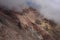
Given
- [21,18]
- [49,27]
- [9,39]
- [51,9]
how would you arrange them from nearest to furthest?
[9,39], [21,18], [49,27], [51,9]

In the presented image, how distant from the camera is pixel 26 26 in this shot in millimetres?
4770

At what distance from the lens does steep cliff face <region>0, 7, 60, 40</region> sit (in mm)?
4143

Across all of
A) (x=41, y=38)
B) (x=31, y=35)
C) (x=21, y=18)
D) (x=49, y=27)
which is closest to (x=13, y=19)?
(x=21, y=18)

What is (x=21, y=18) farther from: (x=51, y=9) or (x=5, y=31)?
(x=51, y=9)

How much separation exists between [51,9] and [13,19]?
1915mm

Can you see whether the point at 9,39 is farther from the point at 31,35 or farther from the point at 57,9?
the point at 57,9

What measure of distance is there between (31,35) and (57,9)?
2.05 metres

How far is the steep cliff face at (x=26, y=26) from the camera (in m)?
4.14

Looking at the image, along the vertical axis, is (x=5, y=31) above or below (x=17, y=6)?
below

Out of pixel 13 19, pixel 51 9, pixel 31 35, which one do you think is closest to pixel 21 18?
pixel 13 19

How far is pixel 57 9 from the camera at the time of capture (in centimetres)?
616

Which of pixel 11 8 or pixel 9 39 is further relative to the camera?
pixel 11 8

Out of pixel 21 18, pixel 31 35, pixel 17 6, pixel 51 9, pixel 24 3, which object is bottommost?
pixel 31 35

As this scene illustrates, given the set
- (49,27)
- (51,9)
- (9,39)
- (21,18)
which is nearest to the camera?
(9,39)
